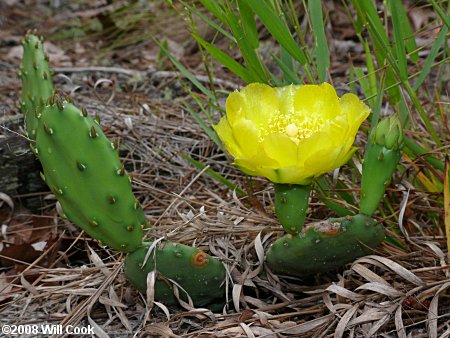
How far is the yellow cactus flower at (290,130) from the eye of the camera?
1086mm

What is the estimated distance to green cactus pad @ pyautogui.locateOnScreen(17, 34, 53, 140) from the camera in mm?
1828

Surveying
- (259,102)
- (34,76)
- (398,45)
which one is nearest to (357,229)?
(259,102)

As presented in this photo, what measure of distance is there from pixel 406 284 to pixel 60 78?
1722 mm

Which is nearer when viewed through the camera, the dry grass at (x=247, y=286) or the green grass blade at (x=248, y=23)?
the dry grass at (x=247, y=286)

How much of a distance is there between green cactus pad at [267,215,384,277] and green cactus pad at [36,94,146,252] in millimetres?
265

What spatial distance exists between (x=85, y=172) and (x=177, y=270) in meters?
0.24

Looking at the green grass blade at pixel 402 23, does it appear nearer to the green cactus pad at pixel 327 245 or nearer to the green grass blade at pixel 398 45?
the green grass blade at pixel 398 45

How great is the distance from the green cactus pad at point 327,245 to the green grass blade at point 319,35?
1.20 ft

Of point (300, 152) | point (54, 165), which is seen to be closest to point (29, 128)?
point (54, 165)

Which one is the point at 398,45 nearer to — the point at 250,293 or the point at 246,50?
the point at 246,50

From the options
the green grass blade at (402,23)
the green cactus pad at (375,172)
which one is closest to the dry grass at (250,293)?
the green cactus pad at (375,172)

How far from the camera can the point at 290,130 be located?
1.17m

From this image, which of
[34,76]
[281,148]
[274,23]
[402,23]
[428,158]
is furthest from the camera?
[34,76]

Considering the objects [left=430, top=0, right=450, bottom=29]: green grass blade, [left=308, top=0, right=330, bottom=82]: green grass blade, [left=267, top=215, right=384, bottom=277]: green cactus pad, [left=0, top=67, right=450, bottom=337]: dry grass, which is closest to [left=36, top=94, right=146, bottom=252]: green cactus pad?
[left=0, top=67, right=450, bottom=337]: dry grass
